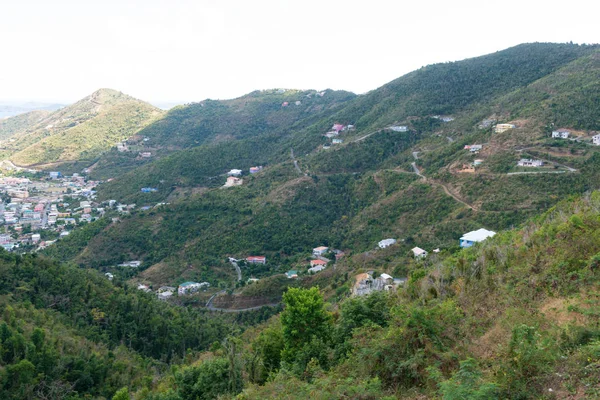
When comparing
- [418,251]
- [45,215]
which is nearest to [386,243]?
[418,251]

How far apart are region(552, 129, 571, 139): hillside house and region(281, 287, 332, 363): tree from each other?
38.0 m

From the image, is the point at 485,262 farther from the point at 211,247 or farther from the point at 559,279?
the point at 211,247

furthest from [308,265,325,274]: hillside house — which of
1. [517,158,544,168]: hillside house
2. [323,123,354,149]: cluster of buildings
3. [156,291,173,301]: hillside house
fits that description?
[323,123,354,149]: cluster of buildings

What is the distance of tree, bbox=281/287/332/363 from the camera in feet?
35.9

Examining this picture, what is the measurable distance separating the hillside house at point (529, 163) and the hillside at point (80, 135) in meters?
89.5

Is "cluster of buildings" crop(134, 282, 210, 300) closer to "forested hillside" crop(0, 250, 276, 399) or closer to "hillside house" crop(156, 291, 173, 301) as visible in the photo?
"hillside house" crop(156, 291, 173, 301)

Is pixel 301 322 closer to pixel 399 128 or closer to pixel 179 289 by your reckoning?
pixel 179 289

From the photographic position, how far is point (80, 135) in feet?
337

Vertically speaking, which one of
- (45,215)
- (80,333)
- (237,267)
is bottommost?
(237,267)

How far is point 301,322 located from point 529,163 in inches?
1319

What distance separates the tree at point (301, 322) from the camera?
10930 mm

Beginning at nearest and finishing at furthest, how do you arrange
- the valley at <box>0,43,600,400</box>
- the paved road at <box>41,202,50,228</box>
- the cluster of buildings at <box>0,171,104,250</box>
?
the valley at <box>0,43,600,400</box> < the cluster of buildings at <box>0,171,104,250</box> < the paved road at <box>41,202,50,228</box>

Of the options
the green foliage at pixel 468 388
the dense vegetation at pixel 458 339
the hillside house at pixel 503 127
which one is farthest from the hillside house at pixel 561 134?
the green foliage at pixel 468 388

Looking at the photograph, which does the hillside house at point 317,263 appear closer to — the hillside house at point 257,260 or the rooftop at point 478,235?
the hillside house at point 257,260
